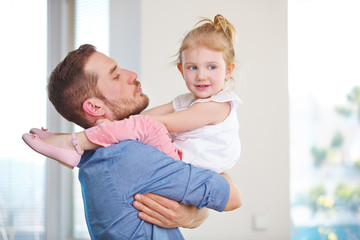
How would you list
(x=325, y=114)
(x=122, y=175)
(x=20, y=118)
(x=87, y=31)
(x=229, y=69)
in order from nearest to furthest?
(x=122, y=175)
(x=229, y=69)
(x=20, y=118)
(x=87, y=31)
(x=325, y=114)

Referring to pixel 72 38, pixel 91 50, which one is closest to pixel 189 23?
pixel 72 38

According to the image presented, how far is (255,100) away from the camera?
318 cm

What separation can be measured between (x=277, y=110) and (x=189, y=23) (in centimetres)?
91

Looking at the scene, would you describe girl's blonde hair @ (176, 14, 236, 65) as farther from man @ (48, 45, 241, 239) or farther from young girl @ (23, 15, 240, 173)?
man @ (48, 45, 241, 239)

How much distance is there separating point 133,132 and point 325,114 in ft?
15.1

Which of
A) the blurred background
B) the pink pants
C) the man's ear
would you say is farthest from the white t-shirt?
the blurred background

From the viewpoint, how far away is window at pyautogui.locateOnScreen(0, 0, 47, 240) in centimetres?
353

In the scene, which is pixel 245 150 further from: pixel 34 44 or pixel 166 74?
pixel 34 44

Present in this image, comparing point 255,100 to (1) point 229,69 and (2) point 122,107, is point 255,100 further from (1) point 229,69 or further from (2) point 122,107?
(2) point 122,107

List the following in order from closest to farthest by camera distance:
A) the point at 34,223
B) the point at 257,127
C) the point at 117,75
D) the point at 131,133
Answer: the point at 131,133 → the point at 117,75 → the point at 257,127 → the point at 34,223

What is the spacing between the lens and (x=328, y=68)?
5.22m

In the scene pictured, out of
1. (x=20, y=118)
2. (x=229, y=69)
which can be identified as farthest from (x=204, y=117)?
(x=20, y=118)

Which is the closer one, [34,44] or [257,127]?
[257,127]

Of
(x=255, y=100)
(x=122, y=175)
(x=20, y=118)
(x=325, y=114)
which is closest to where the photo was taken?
(x=122, y=175)
